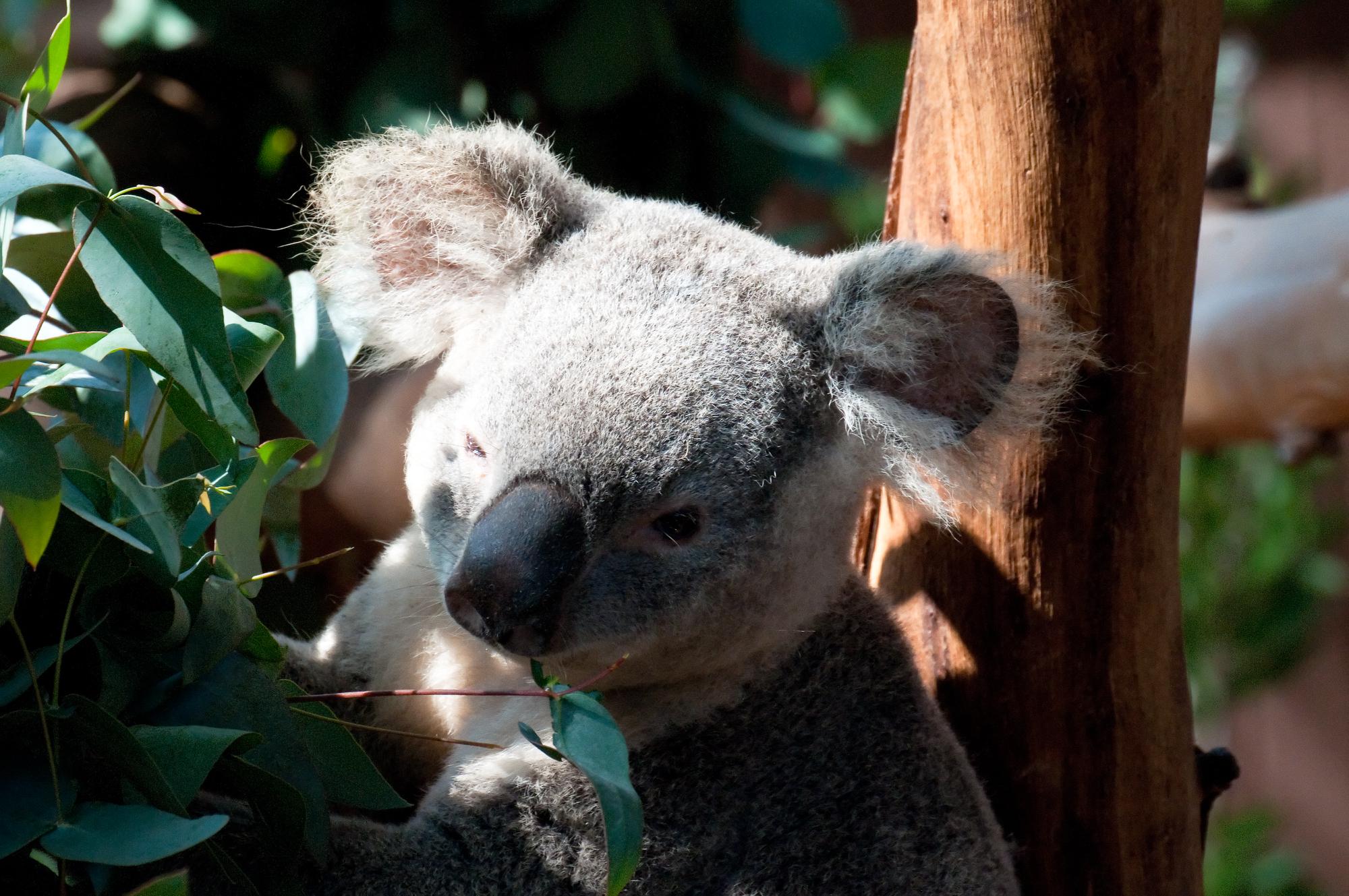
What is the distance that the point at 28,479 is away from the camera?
111cm

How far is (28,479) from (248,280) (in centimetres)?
77

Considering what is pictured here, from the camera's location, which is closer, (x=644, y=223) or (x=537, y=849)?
(x=537, y=849)

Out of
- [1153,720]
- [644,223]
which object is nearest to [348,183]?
[644,223]

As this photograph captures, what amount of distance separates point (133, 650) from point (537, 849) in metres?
0.63

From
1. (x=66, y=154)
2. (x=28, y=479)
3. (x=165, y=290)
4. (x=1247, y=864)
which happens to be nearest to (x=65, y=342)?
(x=165, y=290)

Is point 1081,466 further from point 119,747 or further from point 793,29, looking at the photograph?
point 793,29

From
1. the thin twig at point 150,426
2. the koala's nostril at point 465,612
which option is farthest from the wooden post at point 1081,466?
the thin twig at point 150,426

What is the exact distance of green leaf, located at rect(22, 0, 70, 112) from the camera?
4.82 ft

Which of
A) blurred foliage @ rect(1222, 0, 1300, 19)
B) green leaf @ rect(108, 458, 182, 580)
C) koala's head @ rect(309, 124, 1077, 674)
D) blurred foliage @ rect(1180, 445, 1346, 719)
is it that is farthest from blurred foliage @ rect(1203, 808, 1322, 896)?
green leaf @ rect(108, 458, 182, 580)

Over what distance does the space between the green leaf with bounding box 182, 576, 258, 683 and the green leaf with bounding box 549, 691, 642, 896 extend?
37 cm

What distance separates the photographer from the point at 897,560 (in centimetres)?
229

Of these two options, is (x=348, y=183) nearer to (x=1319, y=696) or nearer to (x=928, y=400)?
(x=928, y=400)

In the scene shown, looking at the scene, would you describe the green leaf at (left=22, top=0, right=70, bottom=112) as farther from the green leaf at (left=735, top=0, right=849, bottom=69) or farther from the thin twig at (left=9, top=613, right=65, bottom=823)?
the green leaf at (left=735, top=0, right=849, bottom=69)

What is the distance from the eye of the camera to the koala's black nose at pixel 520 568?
1.53 m
